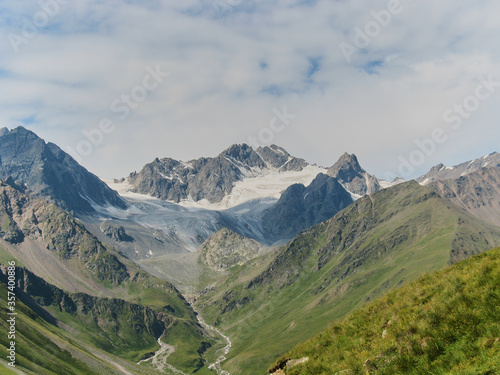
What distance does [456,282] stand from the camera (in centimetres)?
2619

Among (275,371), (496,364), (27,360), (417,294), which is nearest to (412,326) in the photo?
(417,294)

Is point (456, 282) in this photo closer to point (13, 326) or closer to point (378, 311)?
point (378, 311)

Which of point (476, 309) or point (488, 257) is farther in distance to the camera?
point (488, 257)

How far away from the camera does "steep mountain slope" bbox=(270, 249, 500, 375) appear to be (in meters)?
20.8

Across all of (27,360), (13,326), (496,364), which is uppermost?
(13,326)

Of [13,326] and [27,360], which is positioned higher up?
[13,326]

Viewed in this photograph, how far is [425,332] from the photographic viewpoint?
23.6 metres

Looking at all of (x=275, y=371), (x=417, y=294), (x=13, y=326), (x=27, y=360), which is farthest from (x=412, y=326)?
(x=13, y=326)

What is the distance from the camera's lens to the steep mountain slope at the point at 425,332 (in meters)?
20.8

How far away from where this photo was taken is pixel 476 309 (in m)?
22.5

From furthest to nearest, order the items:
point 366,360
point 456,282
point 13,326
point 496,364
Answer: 1. point 13,326
2. point 456,282
3. point 366,360
4. point 496,364

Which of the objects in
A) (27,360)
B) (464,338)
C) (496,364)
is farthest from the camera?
(27,360)

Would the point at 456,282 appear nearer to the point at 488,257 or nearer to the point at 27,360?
the point at 488,257

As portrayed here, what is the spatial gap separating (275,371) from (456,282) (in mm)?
15472
